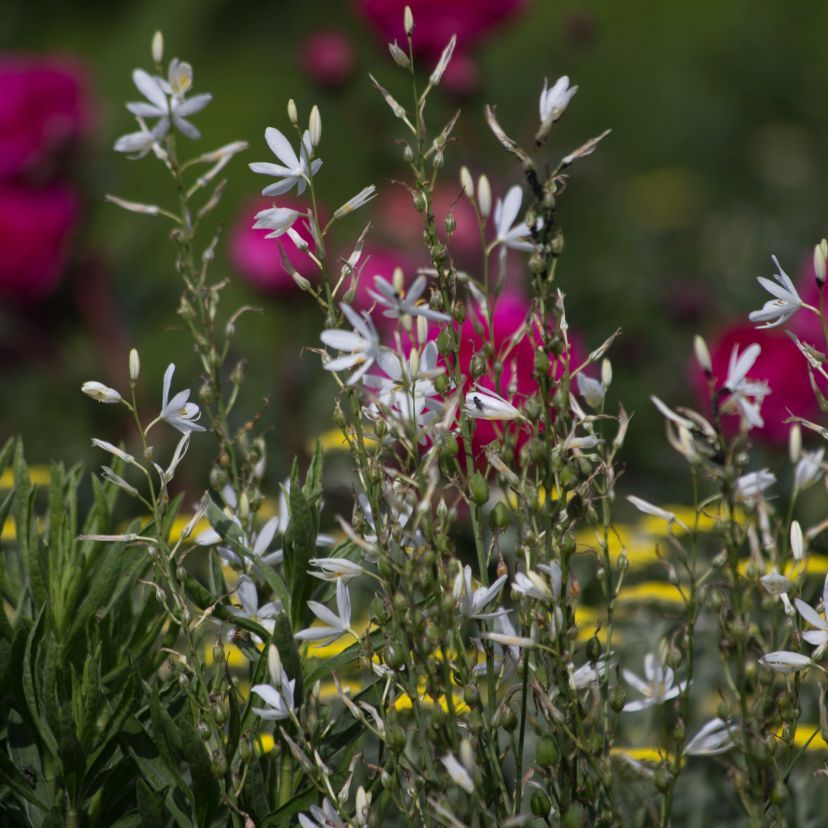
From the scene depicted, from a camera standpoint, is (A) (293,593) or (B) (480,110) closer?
(A) (293,593)

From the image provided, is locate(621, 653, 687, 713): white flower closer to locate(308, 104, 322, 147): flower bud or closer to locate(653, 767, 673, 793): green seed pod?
locate(653, 767, 673, 793): green seed pod

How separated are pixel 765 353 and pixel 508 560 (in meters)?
0.42

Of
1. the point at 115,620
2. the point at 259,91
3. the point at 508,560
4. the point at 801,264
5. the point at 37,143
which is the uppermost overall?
the point at 115,620

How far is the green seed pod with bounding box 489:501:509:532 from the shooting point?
0.63m

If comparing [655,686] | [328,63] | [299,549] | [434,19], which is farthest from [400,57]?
[328,63]

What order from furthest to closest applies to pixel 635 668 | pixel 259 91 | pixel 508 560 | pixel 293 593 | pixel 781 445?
pixel 259 91 < pixel 781 445 < pixel 508 560 < pixel 635 668 < pixel 293 593

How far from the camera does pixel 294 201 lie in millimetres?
2479

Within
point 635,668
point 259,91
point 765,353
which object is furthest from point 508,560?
point 259,91

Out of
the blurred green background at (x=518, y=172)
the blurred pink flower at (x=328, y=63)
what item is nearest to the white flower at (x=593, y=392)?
the blurred green background at (x=518, y=172)

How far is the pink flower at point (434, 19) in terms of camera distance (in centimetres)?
189

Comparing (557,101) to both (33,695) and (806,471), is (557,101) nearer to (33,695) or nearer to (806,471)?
(806,471)

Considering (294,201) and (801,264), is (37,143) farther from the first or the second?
(801,264)

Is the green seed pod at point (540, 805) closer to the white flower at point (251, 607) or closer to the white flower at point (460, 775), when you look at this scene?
the white flower at point (460, 775)

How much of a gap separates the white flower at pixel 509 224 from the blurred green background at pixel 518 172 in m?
0.84
